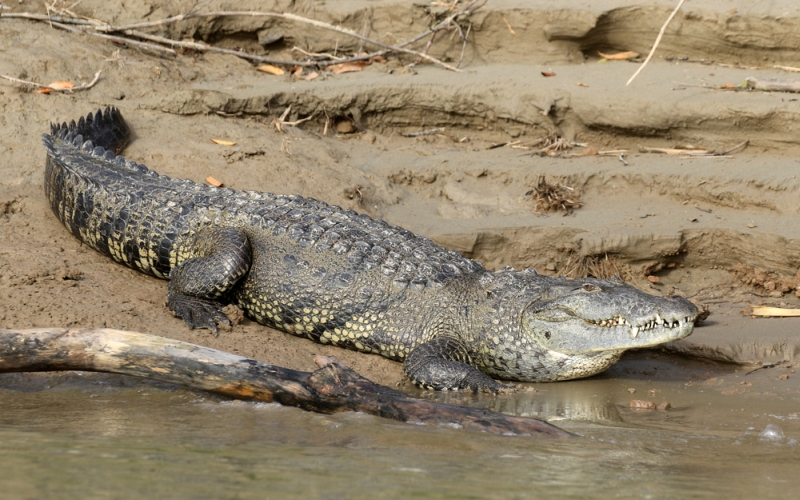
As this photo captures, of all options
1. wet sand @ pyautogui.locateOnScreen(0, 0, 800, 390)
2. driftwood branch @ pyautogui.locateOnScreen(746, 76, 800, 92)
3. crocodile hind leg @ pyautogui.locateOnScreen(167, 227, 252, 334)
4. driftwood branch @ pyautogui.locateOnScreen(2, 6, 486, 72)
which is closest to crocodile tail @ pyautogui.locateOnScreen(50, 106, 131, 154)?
wet sand @ pyautogui.locateOnScreen(0, 0, 800, 390)

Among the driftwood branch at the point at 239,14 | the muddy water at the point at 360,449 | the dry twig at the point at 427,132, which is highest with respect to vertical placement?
the driftwood branch at the point at 239,14

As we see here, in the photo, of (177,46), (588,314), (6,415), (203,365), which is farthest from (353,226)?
(177,46)

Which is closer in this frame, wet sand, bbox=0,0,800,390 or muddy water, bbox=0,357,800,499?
muddy water, bbox=0,357,800,499

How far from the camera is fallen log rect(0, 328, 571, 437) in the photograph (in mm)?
3811

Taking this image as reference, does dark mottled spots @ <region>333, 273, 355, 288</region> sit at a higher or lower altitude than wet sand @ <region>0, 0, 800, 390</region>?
lower

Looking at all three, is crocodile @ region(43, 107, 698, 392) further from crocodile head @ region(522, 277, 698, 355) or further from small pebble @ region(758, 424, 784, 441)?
small pebble @ region(758, 424, 784, 441)

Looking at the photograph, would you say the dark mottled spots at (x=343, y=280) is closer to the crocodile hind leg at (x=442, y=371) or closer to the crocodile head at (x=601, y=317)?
the crocodile hind leg at (x=442, y=371)

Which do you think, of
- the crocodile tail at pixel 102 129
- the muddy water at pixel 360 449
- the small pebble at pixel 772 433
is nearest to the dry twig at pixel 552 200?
the muddy water at pixel 360 449

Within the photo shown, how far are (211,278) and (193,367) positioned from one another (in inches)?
62.0

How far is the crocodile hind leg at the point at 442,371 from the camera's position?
483cm

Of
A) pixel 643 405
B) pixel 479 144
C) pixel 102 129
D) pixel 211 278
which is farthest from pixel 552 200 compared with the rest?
pixel 102 129

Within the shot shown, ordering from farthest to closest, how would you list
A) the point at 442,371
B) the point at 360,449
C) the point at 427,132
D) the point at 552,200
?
1. the point at 427,132
2. the point at 552,200
3. the point at 442,371
4. the point at 360,449

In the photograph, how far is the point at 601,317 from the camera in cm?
493

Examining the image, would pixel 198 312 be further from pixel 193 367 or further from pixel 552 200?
pixel 552 200
